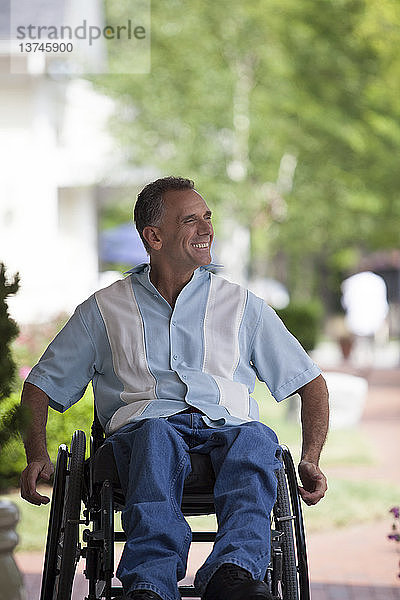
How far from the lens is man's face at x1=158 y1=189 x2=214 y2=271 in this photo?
9.14 feet

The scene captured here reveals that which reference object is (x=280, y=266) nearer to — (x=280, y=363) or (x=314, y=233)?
(x=314, y=233)

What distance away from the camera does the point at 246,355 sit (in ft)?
9.18

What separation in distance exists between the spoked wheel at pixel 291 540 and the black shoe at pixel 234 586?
11.2 inches

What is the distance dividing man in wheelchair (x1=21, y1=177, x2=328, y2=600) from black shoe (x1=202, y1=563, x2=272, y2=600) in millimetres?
212

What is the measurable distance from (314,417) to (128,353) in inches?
20.1

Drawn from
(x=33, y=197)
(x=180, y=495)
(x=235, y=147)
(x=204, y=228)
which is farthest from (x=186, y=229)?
(x=235, y=147)

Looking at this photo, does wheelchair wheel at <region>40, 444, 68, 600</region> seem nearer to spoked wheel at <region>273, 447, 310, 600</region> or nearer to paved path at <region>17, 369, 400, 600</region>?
spoked wheel at <region>273, 447, 310, 600</region>

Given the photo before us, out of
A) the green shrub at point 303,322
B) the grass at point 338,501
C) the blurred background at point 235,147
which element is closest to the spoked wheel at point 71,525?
the grass at point 338,501

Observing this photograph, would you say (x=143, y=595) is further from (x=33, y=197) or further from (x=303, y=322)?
(x=303, y=322)

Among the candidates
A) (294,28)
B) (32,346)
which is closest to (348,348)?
(294,28)

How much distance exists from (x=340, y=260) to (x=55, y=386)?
2796cm

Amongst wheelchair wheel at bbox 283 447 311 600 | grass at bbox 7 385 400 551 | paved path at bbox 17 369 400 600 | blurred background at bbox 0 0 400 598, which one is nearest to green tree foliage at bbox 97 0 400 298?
blurred background at bbox 0 0 400 598

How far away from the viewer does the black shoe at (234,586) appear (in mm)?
2111

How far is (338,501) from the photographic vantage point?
6145 mm
